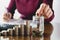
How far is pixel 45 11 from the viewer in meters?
1.53

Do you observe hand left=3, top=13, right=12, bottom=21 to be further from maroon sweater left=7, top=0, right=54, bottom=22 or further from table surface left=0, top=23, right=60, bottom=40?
table surface left=0, top=23, right=60, bottom=40

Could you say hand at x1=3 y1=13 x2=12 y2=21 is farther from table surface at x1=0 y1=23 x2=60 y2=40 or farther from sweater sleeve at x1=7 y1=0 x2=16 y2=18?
table surface at x1=0 y1=23 x2=60 y2=40

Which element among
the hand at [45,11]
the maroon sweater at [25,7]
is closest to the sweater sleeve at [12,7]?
the maroon sweater at [25,7]

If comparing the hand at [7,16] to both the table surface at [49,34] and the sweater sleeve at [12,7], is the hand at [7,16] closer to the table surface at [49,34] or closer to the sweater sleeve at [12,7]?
the sweater sleeve at [12,7]

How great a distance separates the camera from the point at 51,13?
4.99 ft

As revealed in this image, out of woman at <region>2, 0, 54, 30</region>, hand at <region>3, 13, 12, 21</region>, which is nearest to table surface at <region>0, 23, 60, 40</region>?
woman at <region>2, 0, 54, 30</region>

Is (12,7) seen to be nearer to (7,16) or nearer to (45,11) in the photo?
(7,16)

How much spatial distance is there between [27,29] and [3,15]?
0.82 feet

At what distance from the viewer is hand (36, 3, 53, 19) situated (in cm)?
152

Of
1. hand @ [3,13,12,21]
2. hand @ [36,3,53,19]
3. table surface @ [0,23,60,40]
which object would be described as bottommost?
table surface @ [0,23,60,40]

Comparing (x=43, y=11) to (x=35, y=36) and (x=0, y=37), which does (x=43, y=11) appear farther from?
(x=0, y=37)

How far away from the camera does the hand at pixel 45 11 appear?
1.52m

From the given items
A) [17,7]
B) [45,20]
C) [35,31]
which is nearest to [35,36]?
[35,31]

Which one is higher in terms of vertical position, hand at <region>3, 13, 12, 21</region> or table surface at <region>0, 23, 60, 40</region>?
hand at <region>3, 13, 12, 21</region>
